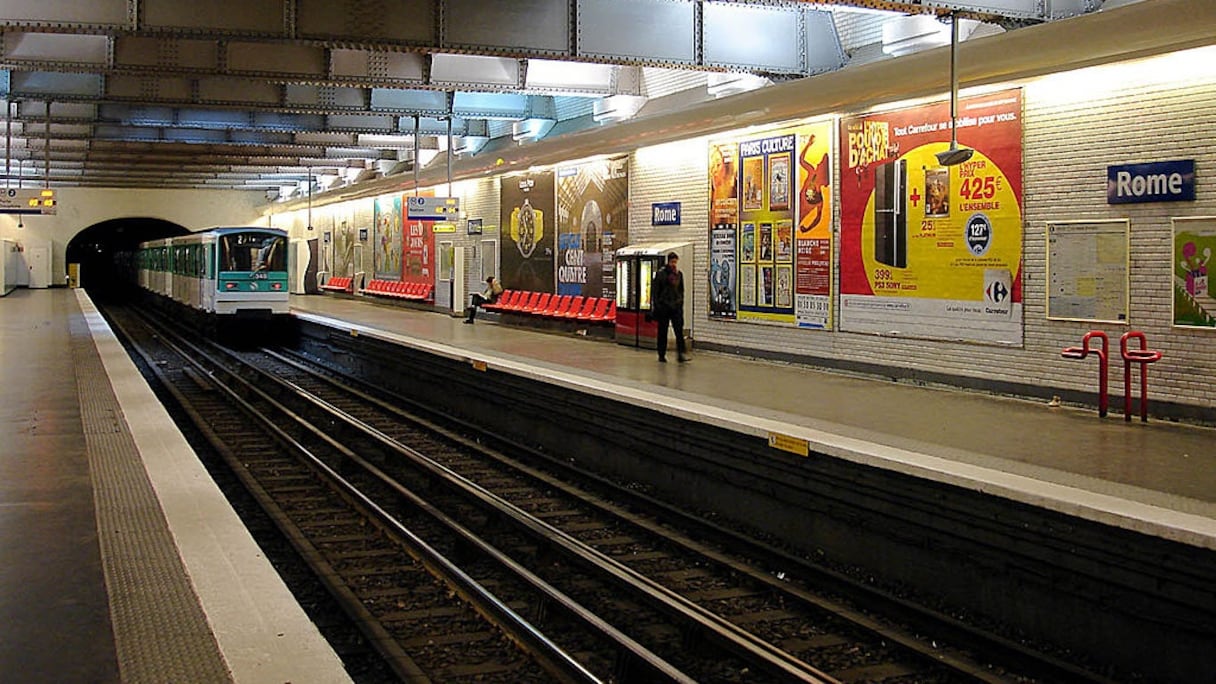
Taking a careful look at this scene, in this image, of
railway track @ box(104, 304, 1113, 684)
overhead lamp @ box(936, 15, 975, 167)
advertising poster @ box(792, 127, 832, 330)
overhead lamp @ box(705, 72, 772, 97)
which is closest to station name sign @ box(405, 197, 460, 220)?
overhead lamp @ box(705, 72, 772, 97)

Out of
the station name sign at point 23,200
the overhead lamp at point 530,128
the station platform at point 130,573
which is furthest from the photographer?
the station name sign at point 23,200

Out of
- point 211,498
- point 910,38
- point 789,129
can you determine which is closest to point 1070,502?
point 211,498

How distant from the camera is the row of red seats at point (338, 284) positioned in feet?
128

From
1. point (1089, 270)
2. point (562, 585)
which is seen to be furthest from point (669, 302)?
point (562, 585)

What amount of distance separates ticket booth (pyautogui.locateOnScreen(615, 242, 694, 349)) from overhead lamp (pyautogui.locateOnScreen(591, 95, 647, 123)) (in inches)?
95.0

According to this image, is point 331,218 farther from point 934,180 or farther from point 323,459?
point 934,180

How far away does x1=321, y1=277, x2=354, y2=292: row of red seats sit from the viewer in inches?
1537

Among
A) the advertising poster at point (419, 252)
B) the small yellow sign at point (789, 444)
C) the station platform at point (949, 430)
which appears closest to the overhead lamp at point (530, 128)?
the advertising poster at point (419, 252)

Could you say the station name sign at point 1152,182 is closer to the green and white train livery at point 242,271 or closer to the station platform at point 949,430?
the station platform at point 949,430

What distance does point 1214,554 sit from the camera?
5359mm

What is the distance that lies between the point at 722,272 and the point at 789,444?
7.95m

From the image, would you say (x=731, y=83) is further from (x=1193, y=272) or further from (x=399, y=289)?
(x=399, y=289)

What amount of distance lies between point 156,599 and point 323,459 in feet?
27.1

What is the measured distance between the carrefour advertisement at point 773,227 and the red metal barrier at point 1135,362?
4.49 m
